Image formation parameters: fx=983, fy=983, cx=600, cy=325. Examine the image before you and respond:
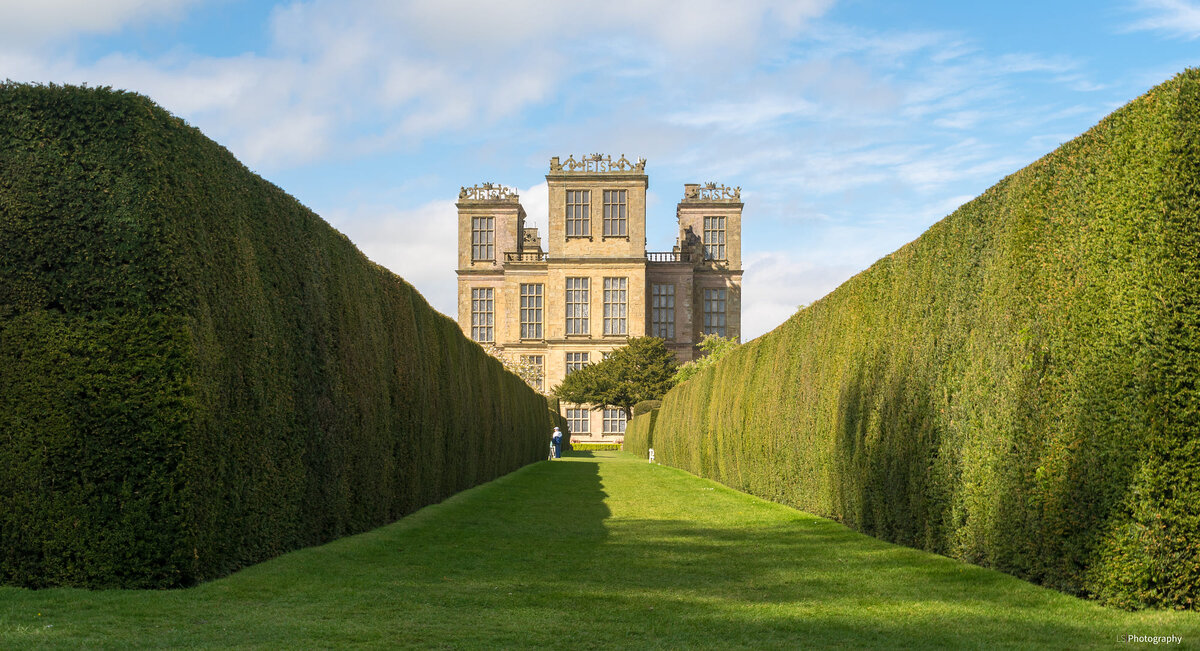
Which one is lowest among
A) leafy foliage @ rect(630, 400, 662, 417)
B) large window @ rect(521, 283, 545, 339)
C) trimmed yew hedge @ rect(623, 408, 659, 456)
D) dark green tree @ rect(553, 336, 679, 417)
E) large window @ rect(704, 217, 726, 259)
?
trimmed yew hedge @ rect(623, 408, 659, 456)

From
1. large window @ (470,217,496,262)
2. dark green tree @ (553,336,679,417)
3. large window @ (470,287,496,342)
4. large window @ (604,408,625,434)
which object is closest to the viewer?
dark green tree @ (553,336,679,417)

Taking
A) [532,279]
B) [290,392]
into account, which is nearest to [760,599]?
[290,392]

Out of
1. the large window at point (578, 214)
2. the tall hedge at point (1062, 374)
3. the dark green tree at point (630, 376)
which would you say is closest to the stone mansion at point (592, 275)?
the large window at point (578, 214)

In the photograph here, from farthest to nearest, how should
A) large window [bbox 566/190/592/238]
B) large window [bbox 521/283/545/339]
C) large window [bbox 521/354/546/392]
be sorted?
large window [bbox 521/283/545/339] < large window [bbox 521/354/546/392] < large window [bbox 566/190/592/238]

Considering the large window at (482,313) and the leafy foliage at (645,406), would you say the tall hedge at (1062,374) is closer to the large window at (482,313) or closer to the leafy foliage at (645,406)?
the leafy foliage at (645,406)

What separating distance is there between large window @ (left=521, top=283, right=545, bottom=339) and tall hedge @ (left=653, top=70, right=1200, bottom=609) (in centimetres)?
4990

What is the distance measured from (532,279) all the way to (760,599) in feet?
175

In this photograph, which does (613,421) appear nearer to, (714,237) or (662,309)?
(662,309)

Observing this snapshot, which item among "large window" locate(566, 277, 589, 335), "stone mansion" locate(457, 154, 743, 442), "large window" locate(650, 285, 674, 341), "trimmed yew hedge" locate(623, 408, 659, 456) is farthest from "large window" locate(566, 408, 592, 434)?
"trimmed yew hedge" locate(623, 408, 659, 456)

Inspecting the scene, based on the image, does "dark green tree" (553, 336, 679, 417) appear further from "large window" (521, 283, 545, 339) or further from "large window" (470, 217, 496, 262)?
"large window" (470, 217, 496, 262)

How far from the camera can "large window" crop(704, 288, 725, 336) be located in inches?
2345

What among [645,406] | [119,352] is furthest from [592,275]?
[119,352]

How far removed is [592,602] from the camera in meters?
5.62

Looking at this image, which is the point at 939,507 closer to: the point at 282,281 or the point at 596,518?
the point at 596,518
